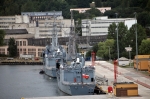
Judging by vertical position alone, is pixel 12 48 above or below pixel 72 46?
below

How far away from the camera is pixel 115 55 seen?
106500 mm

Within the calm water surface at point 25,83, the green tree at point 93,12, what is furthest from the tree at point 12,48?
the green tree at point 93,12

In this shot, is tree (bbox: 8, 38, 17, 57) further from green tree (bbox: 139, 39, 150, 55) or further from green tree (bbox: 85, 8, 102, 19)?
green tree (bbox: 85, 8, 102, 19)

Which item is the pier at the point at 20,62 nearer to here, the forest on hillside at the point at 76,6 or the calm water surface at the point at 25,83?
the calm water surface at the point at 25,83

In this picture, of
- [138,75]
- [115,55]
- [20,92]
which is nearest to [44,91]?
[20,92]

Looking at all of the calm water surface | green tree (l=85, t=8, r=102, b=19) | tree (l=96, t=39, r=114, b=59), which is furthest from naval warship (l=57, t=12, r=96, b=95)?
green tree (l=85, t=8, r=102, b=19)

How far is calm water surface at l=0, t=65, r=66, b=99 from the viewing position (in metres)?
72.8

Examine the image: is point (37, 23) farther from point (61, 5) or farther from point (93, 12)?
point (61, 5)

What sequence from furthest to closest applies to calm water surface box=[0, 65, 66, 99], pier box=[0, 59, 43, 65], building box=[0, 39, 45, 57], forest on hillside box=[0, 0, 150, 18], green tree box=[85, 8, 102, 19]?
green tree box=[85, 8, 102, 19], forest on hillside box=[0, 0, 150, 18], building box=[0, 39, 45, 57], pier box=[0, 59, 43, 65], calm water surface box=[0, 65, 66, 99]

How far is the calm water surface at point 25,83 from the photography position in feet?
239

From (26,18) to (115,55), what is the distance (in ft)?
168

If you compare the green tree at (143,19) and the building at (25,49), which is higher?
the green tree at (143,19)

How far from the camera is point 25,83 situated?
275ft

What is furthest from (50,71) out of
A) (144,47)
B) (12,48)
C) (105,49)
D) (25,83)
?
(12,48)
